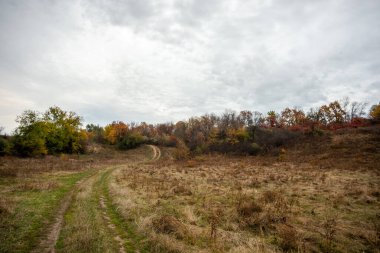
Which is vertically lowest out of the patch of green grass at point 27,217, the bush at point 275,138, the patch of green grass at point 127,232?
the patch of green grass at point 127,232

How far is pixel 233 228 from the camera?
914 centimetres

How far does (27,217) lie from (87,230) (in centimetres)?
367

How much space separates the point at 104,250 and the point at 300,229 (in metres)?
7.36

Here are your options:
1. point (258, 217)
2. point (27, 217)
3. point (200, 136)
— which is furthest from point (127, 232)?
point (200, 136)

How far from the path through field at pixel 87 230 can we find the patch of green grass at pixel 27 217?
0.37 metres

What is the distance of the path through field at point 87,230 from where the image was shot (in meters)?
7.16

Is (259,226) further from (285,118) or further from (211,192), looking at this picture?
(285,118)

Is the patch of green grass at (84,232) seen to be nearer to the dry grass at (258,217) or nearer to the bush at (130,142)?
the dry grass at (258,217)

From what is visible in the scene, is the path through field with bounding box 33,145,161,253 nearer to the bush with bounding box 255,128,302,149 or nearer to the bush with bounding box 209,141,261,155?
the bush with bounding box 209,141,261,155

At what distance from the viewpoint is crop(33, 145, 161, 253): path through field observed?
23.5ft

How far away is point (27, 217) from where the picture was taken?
31.7ft

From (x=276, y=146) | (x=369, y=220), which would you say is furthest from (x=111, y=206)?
(x=276, y=146)

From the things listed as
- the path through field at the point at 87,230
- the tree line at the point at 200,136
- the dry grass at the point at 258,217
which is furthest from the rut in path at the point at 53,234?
the tree line at the point at 200,136

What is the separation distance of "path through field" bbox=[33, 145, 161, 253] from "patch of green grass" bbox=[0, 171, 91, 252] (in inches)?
14.6
